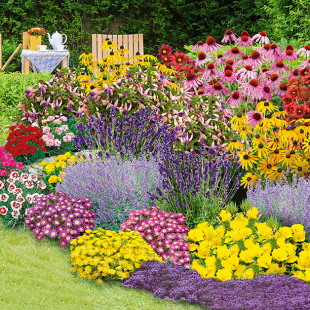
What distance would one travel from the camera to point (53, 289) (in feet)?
7.36

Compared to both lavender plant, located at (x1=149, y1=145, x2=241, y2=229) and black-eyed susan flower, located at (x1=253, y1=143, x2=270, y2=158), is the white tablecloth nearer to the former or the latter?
lavender plant, located at (x1=149, y1=145, x2=241, y2=229)

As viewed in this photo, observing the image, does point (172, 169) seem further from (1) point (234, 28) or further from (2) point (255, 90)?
(1) point (234, 28)

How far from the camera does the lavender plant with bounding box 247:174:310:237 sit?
2.64 meters

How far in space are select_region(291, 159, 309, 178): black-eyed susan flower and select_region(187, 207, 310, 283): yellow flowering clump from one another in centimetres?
60

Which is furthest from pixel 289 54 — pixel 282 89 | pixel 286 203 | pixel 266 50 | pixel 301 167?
pixel 286 203

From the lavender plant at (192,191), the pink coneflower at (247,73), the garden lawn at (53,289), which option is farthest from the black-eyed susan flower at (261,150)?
the garden lawn at (53,289)

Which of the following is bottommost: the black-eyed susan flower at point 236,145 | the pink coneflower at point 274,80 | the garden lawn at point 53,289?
the garden lawn at point 53,289

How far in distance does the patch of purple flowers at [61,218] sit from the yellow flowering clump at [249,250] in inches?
28.8

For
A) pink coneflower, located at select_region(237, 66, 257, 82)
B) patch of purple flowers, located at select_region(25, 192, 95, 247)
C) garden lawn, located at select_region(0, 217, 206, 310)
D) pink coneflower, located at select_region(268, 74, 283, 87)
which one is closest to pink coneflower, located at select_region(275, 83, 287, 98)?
pink coneflower, located at select_region(268, 74, 283, 87)

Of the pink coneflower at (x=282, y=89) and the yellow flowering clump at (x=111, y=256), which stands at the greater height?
the pink coneflower at (x=282, y=89)

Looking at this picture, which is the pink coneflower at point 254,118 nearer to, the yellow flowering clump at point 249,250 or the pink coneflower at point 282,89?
the pink coneflower at point 282,89

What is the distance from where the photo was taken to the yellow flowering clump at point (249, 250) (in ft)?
7.50

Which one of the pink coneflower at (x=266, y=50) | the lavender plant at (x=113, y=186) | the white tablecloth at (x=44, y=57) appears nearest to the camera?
the lavender plant at (x=113, y=186)

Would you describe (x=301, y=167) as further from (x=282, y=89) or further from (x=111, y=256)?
(x=111, y=256)
